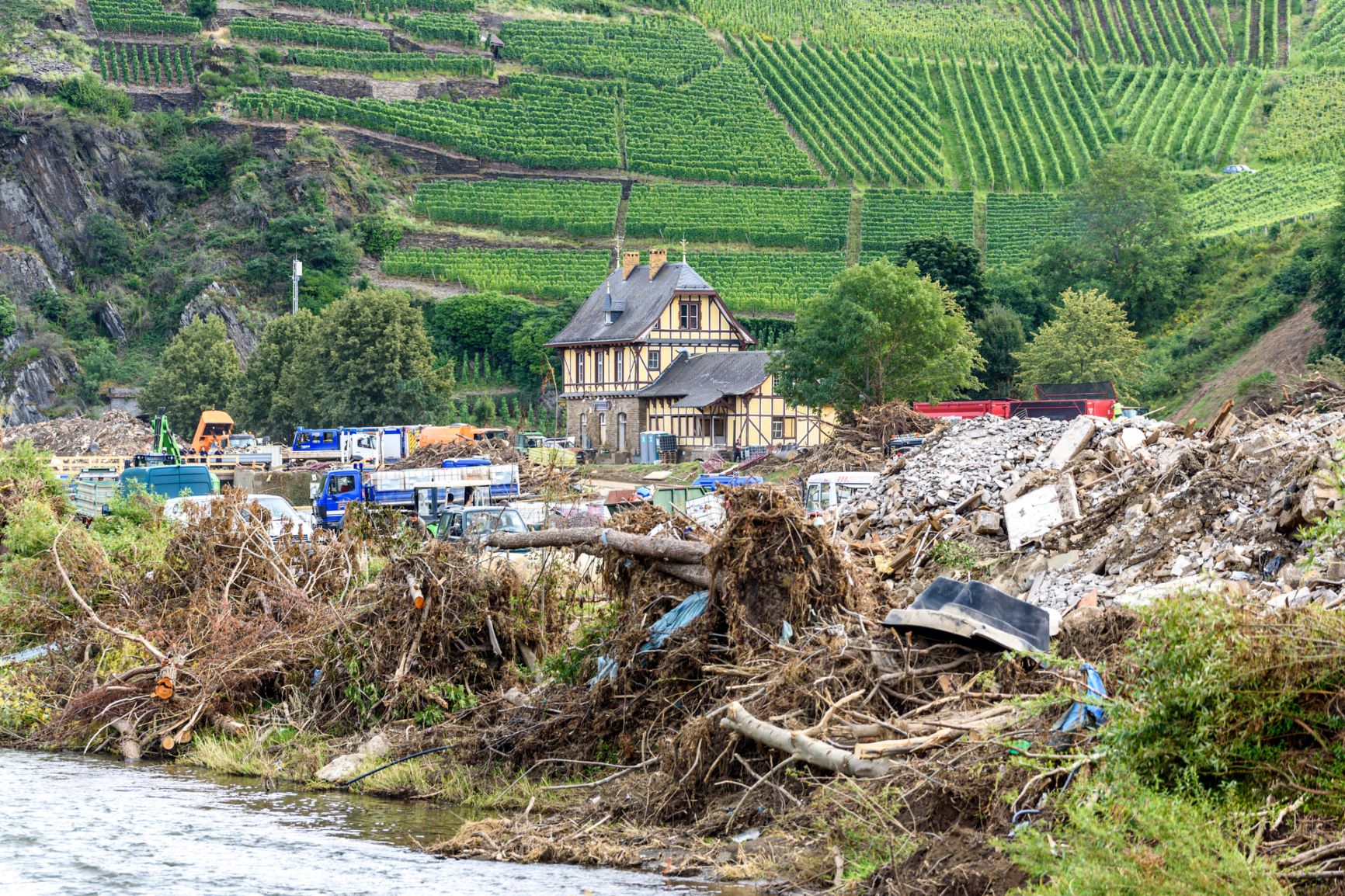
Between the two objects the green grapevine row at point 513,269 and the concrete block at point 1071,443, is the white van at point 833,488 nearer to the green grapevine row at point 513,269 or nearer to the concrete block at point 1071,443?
the concrete block at point 1071,443

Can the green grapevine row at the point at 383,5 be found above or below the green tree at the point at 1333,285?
above

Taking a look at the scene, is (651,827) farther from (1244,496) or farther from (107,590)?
(107,590)

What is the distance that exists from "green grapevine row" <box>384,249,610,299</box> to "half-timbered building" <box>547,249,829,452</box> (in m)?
13.3

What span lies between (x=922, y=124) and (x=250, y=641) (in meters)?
84.2

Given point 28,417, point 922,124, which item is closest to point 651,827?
point 28,417

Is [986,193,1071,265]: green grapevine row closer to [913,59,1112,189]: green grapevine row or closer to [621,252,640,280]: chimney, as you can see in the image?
[913,59,1112,189]: green grapevine row

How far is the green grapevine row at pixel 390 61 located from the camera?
9562cm

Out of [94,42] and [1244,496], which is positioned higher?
[94,42]

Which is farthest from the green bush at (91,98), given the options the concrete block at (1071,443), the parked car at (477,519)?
the concrete block at (1071,443)

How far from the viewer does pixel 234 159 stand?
87.5 meters

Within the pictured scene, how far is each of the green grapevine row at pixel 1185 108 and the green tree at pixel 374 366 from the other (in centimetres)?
5268

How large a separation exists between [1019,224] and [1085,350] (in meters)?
32.9

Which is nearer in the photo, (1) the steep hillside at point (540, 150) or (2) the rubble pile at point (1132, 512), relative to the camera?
(2) the rubble pile at point (1132, 512)

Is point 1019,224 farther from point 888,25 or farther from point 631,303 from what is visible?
→ point 888,25
